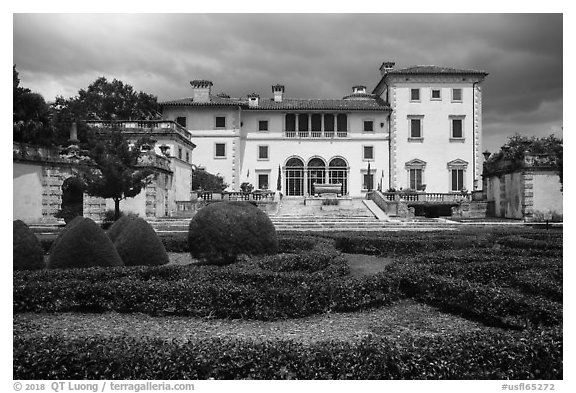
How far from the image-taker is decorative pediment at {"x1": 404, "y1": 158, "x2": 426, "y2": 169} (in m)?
44.7

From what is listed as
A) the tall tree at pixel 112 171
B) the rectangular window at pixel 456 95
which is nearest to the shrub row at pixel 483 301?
the tall tree at pixel 112 171

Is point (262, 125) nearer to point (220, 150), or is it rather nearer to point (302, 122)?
point (302, 122)

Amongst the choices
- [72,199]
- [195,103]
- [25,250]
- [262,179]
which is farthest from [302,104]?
[25,250]

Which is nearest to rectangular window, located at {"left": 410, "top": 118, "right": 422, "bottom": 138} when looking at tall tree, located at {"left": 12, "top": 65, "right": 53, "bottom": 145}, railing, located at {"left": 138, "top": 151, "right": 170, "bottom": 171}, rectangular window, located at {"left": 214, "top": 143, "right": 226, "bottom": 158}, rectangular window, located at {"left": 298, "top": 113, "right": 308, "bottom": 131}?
rectangular window, located at {"left": 298, "top": 113, "right": 308, "bottom": 131}

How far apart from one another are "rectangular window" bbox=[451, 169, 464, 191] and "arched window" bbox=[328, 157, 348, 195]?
11197 millimetres

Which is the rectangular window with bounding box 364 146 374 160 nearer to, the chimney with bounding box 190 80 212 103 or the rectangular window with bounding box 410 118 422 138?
the rectangular window with bounding box 410 118 422 138

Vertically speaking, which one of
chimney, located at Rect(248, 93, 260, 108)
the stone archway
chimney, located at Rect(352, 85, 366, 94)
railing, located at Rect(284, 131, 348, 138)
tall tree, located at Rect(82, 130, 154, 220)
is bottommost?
the stone archway

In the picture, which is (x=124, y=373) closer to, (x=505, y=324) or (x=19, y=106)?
(x=505, y=324)

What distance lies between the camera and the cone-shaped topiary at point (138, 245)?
10.3 meters

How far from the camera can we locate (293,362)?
4.30 m

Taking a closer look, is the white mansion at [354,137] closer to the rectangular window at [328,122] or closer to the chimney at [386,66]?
the rectangular window at [328,122]

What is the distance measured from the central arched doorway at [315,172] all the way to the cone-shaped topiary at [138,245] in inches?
1369

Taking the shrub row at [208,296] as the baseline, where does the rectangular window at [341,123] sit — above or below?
above
